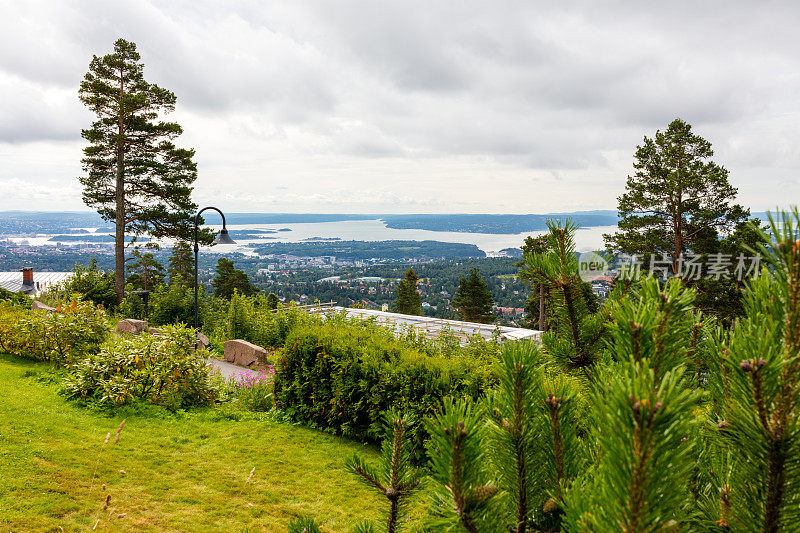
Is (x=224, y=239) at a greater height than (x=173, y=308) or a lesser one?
greater

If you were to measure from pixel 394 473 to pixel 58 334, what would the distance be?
8917 millimetres

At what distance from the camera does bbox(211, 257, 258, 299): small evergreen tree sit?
35678 millimetres

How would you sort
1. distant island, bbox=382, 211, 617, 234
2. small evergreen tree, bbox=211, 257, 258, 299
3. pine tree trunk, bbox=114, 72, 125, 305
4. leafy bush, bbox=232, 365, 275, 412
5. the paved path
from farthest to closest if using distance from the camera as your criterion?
distant island, bbox=382, 211, 617, 234 < small evergreen tree, bbox=211, 257, 258, 299 < pine tree trunk, bbox=114, 72, 125, 305 < the paved path < leafy bush, bbox=232, 365, 275, 412

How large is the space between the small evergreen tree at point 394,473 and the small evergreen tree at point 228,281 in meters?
36.1

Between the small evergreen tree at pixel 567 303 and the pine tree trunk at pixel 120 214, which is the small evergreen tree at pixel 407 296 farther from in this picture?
the small evergreen tree at pixel 567 303

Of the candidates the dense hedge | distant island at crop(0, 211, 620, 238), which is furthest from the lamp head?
distant island at crop(0, 211, 620, 238)

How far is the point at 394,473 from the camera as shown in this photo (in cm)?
114

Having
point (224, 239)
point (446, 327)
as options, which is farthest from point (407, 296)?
point (446, 327)

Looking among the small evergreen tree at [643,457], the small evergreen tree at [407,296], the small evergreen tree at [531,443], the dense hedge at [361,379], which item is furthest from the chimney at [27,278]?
the small evergreen tree at [643,457]

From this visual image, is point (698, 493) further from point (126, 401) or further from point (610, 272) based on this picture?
point (126, 401)

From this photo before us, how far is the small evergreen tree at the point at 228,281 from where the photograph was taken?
3568 centimetres

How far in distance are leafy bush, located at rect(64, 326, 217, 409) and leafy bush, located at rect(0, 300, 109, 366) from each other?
1345 millimetres

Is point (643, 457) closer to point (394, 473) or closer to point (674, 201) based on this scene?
point (394, 473)

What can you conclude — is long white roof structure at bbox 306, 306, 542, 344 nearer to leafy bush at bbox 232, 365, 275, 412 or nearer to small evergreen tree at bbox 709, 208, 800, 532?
small evergreen tree at bbox 709, 208, 800, 532
